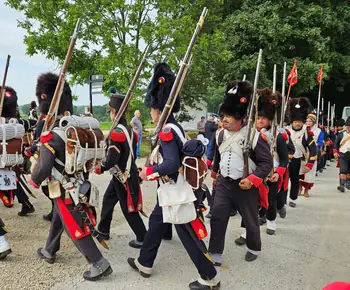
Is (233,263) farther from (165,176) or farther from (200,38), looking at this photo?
(200,38)

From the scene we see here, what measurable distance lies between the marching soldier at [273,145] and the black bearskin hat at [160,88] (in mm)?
1677

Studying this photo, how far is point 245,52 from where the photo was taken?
16078 millimetres

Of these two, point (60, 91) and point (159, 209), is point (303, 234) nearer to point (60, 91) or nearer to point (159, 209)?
point (159, 209)

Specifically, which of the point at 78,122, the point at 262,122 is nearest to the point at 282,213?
the point at 262,122

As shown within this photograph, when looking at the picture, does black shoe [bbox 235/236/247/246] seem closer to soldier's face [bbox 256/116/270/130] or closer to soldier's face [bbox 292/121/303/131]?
soldier's face [bbox 256/116/270/130]

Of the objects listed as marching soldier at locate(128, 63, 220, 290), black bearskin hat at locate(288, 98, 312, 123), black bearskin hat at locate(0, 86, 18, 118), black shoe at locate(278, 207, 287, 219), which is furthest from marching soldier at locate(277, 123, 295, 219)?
black bearskin hat at locate(0, 86, 18, 118)

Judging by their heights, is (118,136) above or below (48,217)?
above

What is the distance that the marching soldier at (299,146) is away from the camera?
20.4ft

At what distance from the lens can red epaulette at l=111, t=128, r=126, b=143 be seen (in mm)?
3787

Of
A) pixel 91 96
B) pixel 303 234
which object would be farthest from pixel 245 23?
pixel 303 234

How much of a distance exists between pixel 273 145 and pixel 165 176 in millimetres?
2292

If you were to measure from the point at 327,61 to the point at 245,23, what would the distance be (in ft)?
14.0

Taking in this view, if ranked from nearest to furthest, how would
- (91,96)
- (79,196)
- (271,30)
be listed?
1. (79,196)
2. (91,96)
3. (271,30)

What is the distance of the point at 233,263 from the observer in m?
3.82
